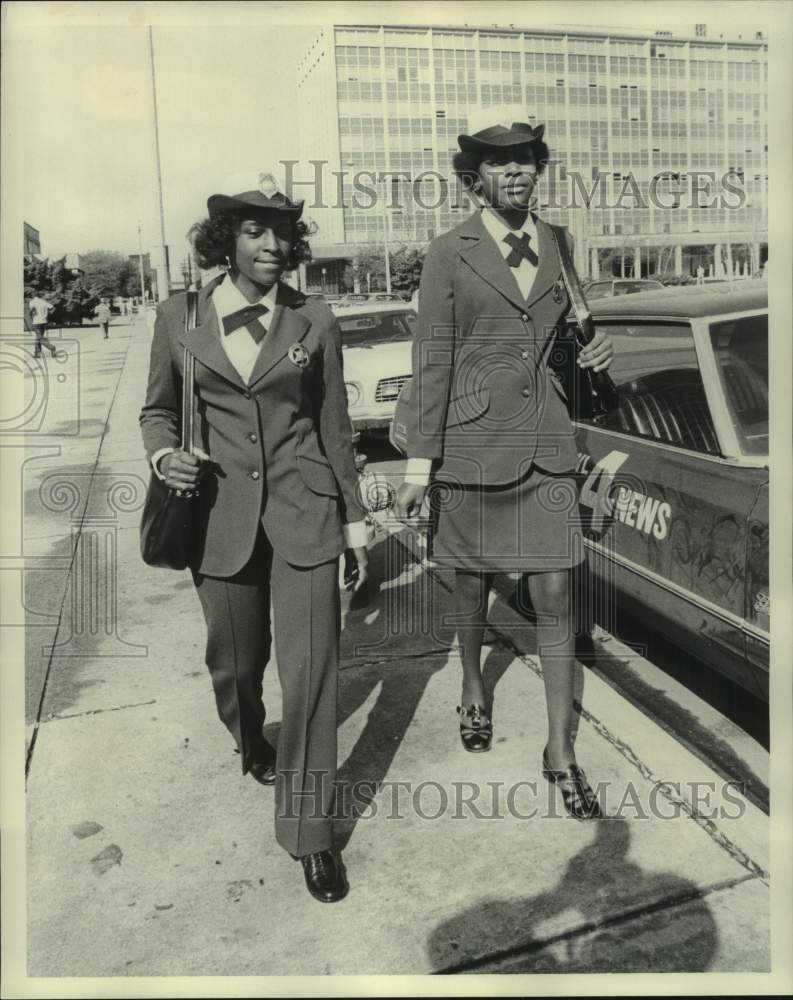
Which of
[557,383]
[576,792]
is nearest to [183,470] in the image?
[557,383]

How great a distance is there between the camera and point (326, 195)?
10.7 ft

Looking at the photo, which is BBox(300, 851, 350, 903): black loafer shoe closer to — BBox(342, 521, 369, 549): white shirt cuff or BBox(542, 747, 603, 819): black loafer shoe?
BBox(542, 747, 603, 819): black loafer shoe

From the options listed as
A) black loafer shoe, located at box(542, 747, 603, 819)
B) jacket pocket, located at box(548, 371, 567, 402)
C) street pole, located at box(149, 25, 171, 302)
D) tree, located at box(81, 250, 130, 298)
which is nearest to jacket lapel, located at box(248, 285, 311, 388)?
street pole, located at box(149, 25, 171, 302)

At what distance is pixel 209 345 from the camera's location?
2645 mm

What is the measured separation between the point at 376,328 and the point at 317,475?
6.46 m

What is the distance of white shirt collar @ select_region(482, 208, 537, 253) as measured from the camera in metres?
3.00

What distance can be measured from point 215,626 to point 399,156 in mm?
1976

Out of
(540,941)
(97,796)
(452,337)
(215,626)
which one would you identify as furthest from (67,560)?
(540,941)

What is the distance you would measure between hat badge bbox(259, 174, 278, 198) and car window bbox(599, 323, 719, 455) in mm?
1775

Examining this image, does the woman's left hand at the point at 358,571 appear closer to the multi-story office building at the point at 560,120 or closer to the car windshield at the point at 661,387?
the multi-story office building at the point at 560,120

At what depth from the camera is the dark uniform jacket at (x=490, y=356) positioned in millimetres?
2975

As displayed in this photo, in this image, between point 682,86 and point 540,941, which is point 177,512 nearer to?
point 540,941

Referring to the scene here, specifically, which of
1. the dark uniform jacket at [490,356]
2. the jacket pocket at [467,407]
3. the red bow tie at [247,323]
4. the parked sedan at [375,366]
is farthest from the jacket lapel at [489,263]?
the parked sedan at [375,366]

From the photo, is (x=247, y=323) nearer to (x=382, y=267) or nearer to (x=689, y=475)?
(x=689, y=475)
